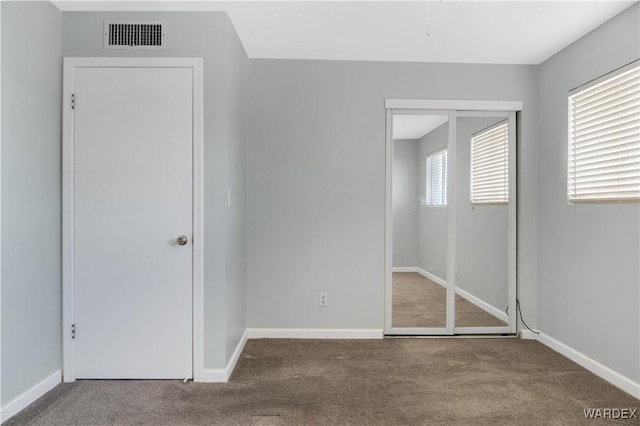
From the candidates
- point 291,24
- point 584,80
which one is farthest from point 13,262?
point 584,80

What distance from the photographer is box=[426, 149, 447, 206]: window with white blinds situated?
11.0 ft

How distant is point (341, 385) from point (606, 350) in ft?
6.12

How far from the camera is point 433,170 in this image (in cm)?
336

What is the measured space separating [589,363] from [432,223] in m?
1.54

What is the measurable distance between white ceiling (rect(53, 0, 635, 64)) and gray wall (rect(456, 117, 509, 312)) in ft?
2.20

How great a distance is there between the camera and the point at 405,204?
132 inches

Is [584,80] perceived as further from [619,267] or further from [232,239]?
[232,239]

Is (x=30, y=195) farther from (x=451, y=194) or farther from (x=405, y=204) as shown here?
(x=451, y=194)

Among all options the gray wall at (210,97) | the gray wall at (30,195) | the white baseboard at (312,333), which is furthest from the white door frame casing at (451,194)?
the gray wall at (30,195)

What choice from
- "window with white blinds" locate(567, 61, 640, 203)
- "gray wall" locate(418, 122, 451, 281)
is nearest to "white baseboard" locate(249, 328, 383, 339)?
"gray wall" locate(418, 122, 451, 281)

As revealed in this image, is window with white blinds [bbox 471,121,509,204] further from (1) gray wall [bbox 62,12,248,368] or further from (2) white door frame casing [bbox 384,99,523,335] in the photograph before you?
(1) gray wall [bbox 62,12,248,368]

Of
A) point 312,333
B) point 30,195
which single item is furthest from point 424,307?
point 30,195

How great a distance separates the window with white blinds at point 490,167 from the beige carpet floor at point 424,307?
35.6 inches

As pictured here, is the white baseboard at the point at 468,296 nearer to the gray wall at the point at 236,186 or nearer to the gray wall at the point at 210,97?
the gray wall at the point at 236,186
